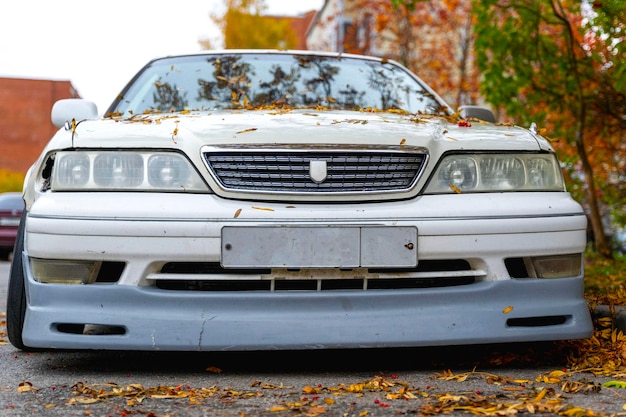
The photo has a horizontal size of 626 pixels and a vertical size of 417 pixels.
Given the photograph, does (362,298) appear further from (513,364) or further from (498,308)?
(513,364)

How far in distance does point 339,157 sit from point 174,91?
1.58 meters

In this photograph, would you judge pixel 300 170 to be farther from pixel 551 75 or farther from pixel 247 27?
pixel 247 27

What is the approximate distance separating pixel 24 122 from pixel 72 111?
60090 mm

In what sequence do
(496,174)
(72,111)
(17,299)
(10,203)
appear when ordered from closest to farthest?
(496,174)
(17,299)
(72,111)
(10,203)

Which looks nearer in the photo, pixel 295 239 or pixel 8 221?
pixel 295 239

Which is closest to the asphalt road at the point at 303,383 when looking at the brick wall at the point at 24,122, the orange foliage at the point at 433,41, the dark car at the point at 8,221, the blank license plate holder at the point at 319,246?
the blank license plate holder at the point at 319,246

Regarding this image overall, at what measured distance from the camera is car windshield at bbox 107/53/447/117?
187 inches

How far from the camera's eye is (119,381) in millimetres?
3479

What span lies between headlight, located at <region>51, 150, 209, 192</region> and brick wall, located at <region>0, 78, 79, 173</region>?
60.2m

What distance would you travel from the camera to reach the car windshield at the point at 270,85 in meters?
4.76

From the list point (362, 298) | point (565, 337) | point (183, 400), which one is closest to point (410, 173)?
point (362, 298)

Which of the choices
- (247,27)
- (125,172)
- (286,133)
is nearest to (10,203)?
(125,172)

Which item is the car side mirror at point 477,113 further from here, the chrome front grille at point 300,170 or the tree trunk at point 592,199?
the tree trunk at point 592,199

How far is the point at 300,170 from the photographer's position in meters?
3.54
